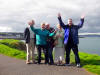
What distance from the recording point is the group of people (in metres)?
10.6

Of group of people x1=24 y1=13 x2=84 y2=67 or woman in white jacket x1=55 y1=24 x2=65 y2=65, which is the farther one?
woman in white jacket x1=55 y1=24 x2=65 y2=65

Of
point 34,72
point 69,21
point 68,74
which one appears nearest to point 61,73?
point 68,74

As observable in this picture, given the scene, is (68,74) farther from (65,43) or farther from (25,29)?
(25,29)

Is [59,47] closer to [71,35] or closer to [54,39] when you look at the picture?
[54,39]

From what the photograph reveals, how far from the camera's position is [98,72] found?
8.80 meters

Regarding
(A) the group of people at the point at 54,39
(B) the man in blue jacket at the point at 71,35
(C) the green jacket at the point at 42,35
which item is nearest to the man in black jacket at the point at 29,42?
(A) the group of people at the point at 54,39

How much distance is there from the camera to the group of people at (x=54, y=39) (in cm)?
1055

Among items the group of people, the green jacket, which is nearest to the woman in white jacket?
the group of people

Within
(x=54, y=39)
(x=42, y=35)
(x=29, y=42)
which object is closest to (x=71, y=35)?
(x=54, y=39)

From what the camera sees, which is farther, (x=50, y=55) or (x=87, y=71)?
(x=50, y=55)

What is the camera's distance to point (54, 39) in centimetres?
1091

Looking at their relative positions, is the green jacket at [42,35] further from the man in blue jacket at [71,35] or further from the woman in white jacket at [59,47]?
the man in blue jacket at [71,35]

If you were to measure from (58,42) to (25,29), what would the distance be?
69.3 inches

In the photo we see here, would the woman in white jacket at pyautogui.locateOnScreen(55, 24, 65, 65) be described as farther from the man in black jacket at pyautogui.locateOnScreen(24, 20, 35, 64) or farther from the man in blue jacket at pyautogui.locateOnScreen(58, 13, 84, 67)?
the man in black jacket at pyautogui.locateOnScreen(24, 20, 35, 64)
